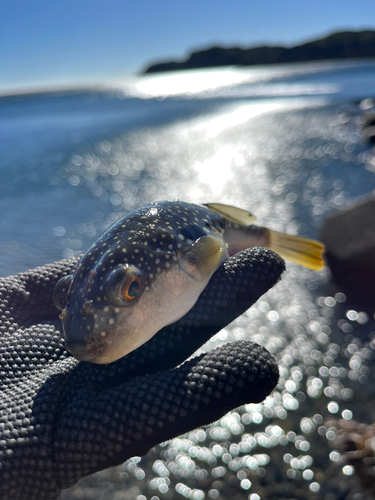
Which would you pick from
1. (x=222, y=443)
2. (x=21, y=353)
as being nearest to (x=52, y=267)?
(x=21, y=353)

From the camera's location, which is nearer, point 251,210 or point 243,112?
point 251,210

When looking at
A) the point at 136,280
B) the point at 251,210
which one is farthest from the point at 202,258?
the point at 251,210

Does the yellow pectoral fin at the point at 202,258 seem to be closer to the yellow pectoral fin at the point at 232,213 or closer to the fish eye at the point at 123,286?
the fish eye at the point at 123,286

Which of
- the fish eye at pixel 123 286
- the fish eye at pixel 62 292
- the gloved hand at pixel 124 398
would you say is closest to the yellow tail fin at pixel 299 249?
the gloved hand at pixel 124 398

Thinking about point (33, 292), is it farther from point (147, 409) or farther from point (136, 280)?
point (147, 409)

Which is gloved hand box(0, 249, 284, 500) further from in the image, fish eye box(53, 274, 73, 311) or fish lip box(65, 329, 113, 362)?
fish eye box(53, 274, 73, 311)

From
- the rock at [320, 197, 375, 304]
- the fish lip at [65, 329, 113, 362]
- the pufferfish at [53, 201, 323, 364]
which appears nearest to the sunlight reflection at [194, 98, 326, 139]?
the rock at [320, 197, 375, 304]
